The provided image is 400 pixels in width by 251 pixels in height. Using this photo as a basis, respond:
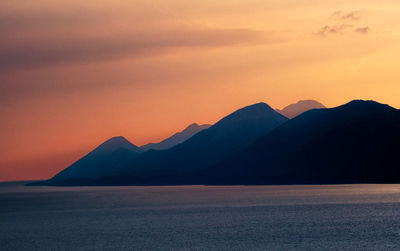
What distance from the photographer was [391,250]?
82.6 meters

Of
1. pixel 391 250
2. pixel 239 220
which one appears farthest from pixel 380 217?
pixel 391 250

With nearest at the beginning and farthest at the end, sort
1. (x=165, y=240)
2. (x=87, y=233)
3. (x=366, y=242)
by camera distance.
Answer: (x=366, y=242), (x=165, y=240), (x=87, y=233)

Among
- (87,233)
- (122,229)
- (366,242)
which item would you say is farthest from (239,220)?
(366,242)

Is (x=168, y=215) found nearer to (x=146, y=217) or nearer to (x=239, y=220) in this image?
(x=146, y=217)

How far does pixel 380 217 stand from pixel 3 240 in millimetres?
78286

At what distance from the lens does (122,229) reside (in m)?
123

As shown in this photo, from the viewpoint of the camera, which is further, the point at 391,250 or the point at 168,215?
the point at 168,215

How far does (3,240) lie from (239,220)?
167 feet

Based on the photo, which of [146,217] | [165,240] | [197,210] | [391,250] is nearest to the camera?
[391,250]

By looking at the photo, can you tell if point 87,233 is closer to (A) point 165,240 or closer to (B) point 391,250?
(A) point 165,240

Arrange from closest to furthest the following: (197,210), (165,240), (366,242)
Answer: (366,242) → (165,240) → (197,210)

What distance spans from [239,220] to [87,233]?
3595 centimetres

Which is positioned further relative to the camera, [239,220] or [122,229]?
[239,220]

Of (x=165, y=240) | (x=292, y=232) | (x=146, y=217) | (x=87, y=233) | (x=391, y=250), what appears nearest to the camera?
(x=391, y=250)
